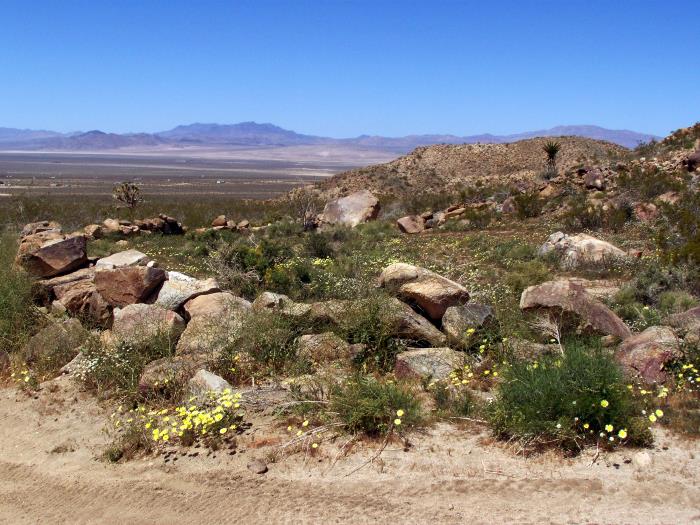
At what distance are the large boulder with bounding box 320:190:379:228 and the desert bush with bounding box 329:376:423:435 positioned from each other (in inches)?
710

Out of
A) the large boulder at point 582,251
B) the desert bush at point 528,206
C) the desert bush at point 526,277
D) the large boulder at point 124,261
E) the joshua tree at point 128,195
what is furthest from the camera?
the joshua tree at point 128,195

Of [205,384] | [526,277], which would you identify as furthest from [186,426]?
[526,277]

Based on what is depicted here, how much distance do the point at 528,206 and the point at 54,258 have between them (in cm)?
1558

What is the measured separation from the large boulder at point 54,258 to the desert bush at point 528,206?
48.3 ft

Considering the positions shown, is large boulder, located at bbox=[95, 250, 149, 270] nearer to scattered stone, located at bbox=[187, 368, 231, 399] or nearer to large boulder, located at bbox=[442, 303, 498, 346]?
scattered stone, located at bbox=[187, 368, 231, 399]

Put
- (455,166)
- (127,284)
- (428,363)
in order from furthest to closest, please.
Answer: (455,166), (127,284), (428,363)

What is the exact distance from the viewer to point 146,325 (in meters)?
8.49

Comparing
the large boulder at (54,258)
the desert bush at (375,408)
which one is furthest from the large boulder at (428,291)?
the large boulder at (54,258)

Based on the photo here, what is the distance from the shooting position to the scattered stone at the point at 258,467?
5.62m

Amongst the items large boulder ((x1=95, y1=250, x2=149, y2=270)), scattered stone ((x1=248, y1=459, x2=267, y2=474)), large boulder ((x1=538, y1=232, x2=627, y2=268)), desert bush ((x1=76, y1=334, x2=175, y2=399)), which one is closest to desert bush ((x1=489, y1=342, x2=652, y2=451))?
scattered stone ((x1=248, y1=459, x2=267, y2=474))

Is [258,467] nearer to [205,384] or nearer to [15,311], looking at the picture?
[205,384]

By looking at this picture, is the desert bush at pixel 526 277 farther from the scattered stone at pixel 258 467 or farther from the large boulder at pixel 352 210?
the large boulder at pixel 352 210

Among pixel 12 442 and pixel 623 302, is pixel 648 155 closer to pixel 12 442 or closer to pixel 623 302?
pixel 623 302

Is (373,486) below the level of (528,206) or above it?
below
